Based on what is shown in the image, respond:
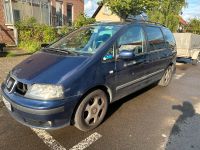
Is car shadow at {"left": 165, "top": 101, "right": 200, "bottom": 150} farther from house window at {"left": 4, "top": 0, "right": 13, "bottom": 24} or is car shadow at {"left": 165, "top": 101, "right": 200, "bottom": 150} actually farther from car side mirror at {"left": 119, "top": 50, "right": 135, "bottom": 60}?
house window at {"left": 4, "top": 0, "right": 13, "bottom": 24}

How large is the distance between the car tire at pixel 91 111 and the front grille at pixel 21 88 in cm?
85

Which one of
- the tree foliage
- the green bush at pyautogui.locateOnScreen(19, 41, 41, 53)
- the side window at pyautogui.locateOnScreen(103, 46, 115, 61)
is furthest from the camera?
the tree foliage

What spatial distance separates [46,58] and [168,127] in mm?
2519

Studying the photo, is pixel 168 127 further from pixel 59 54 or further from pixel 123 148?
pixel 59 54

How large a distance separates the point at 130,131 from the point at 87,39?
1.91m

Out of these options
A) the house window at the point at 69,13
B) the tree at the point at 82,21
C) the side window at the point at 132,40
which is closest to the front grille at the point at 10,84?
the side window at the point at 132,40

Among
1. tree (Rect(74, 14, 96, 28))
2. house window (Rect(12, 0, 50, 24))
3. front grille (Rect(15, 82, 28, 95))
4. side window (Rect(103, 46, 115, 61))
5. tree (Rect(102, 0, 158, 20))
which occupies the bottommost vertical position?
front grille (Rect(15, 82, 28, 95))

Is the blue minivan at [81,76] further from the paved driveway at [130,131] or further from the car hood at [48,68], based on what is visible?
the paved driveway at [130,131]

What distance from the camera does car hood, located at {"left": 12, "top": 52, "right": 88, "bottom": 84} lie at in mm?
3054

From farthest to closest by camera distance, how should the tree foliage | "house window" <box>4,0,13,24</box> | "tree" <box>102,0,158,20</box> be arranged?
the tree foliage
"tree" <box>102,0,158,20</box>
"house window" <box>4,0,13,24</box>

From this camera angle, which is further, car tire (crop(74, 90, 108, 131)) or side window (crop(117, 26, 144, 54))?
side window (crop(117, 26, 144, 54))

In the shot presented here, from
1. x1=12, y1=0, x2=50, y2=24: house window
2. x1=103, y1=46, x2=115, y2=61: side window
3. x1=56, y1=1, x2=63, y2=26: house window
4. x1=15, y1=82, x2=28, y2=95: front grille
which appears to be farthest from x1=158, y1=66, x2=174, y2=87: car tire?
x1=56, y1=1, x2=63, y2=26: house window

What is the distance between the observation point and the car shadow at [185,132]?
324 cm

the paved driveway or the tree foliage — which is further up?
the tree foliage
